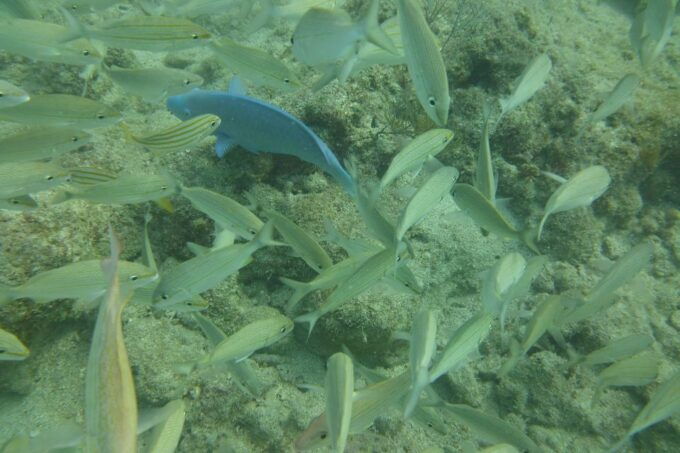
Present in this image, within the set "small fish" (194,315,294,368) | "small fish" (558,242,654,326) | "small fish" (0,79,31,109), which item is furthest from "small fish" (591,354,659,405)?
"small fish" (0,79,31,109)

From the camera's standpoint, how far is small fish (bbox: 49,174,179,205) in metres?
2.30

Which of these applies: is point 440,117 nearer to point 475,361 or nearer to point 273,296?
point 273,296

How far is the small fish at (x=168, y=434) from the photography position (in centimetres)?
185

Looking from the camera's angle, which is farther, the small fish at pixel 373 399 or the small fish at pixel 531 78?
the small fish at pixel 531 78

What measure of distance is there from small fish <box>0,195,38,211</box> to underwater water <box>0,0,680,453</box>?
1 cm

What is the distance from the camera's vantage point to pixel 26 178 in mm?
2170

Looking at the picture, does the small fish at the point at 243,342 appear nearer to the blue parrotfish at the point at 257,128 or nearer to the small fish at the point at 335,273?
the small fish at the point at 335,273

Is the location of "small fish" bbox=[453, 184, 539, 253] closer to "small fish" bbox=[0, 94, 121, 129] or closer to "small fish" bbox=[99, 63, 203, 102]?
"small fish" bbox=[99, 63, 203, 102]

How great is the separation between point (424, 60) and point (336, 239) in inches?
49.8

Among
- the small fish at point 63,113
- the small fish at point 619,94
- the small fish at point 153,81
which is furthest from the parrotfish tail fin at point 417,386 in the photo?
the small fish at point 619,94

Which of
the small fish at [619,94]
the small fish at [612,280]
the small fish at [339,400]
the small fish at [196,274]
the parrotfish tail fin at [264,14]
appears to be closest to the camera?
the small fish at [339,400]

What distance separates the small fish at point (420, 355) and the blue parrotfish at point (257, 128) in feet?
4.08

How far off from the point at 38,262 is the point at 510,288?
10.2 ft

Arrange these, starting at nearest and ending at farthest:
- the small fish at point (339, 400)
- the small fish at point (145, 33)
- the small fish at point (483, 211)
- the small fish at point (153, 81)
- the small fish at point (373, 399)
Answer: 1. the small fish at point (339, 400)
2. the small fish at point (373, 399)
3. the small fish at point (483, 211)
4. the small fish at point (145, 33)
5. the small fish at point (153, 81)
